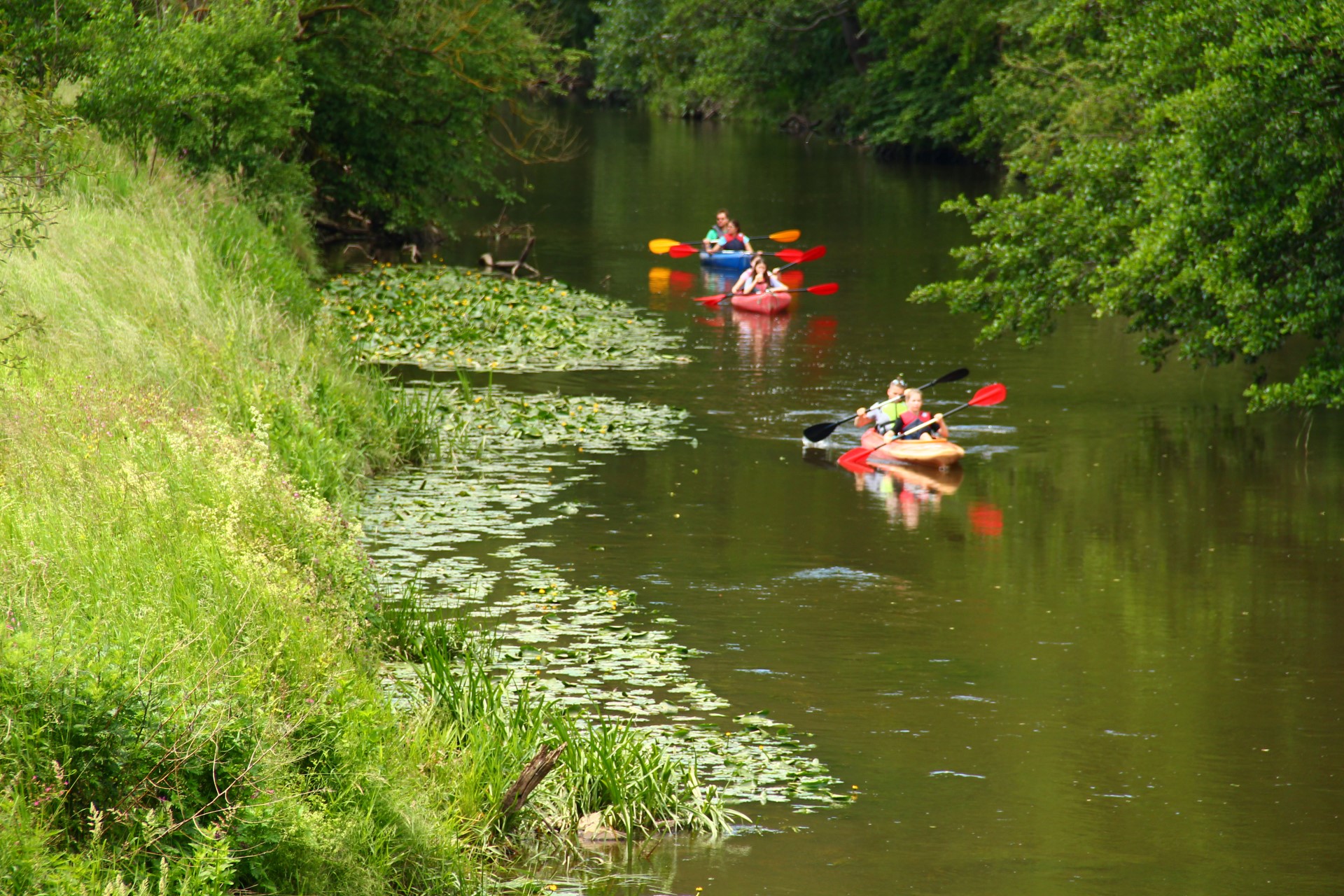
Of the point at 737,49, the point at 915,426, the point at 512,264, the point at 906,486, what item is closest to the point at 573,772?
the point at 906,486

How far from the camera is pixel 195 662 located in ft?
20.2

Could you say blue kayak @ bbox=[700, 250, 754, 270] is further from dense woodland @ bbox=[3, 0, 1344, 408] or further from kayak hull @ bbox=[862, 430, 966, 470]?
kayak hull @ bbox=[862, 430, 966, 470]

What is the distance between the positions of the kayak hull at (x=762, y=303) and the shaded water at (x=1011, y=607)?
246cm

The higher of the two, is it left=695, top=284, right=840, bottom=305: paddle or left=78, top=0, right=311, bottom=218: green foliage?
left=78, top=0, right=311, bottom=218: green foliage

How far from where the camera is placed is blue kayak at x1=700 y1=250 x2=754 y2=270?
92.6ft

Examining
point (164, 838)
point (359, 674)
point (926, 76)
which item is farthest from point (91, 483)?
point (926, 76)

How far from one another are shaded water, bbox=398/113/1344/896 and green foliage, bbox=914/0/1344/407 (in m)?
1.24

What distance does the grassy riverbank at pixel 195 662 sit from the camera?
17.0 ft

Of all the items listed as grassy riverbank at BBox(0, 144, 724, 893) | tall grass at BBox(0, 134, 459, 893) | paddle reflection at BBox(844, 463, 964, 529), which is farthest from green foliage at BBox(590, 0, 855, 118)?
grassy riverbank at BBox(0, 144, 724, 893)

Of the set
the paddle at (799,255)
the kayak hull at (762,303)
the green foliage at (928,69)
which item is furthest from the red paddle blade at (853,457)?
the green foliage at (928,69)

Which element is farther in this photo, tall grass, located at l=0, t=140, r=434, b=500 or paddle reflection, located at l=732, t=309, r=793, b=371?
paddle reflection, located at l=732, t=309, r=793, b=371

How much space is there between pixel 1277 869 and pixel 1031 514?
6.19 metres

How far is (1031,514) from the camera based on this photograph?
12.9 meters

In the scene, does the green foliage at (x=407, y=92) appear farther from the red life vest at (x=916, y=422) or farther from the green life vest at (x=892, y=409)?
the red life vest at (x=916, y=422)
